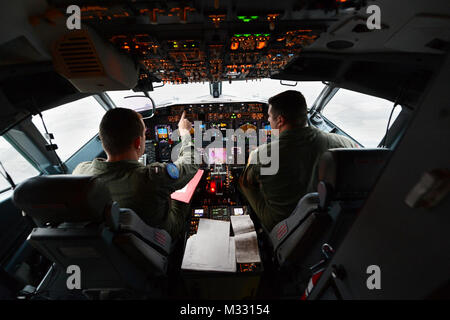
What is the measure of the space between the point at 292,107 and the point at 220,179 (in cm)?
119

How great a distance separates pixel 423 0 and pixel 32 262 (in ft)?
10.9

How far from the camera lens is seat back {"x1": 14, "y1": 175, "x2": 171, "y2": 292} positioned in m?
0.74

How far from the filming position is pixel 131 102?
301 centimetres

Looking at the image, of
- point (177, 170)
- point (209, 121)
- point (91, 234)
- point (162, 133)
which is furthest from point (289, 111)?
point (162, 133)

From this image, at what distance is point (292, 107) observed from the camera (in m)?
1.44

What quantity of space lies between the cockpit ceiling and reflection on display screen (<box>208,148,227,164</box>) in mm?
1199

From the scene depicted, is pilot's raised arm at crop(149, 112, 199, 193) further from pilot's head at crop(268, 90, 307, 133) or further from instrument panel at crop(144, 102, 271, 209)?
instrument panel at crop(144, 102, 271, 209)

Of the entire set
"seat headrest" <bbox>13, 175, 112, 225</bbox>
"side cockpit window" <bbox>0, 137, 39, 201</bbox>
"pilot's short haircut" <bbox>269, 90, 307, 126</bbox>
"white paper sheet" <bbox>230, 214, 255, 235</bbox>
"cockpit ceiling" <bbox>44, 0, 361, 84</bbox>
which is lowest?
"white paper sheet" <bbox>230, 214, 255, 235</bbox>

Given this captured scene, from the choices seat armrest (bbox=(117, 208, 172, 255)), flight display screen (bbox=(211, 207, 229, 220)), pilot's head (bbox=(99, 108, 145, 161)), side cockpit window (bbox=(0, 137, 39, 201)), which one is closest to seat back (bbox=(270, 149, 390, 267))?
flight display screen (bbox=(211, 207, 229, 220))

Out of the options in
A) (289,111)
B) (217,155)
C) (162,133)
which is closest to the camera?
(289,111)

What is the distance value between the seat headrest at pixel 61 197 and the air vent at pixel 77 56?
0.66 metres

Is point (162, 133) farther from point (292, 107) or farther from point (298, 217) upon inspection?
point (298, 217)

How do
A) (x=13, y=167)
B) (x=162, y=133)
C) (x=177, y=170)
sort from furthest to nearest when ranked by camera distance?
(x=162, y=133)
(x=13, y=167)
(x=177, y=170)
